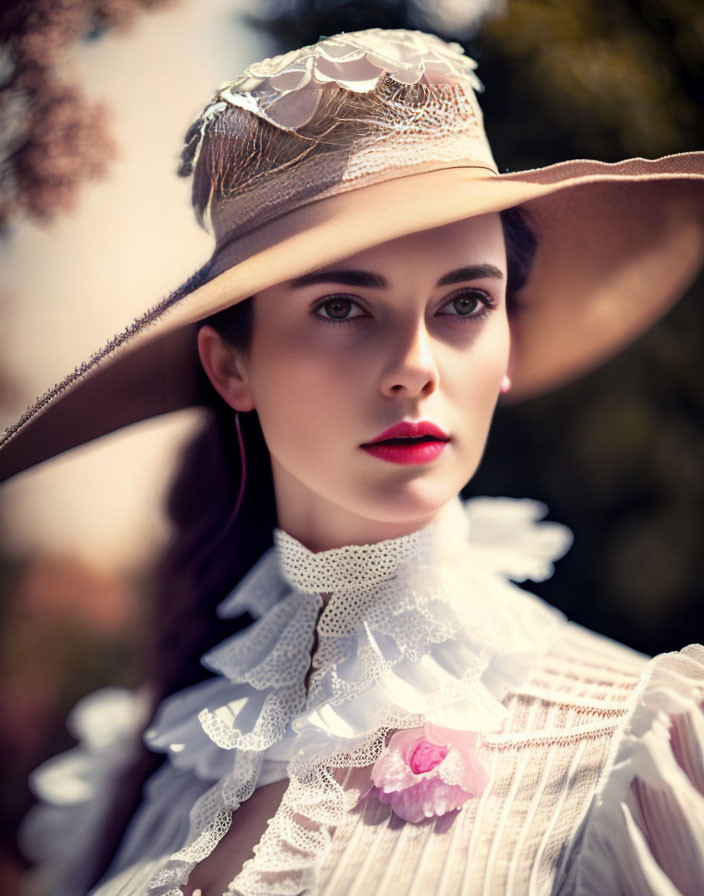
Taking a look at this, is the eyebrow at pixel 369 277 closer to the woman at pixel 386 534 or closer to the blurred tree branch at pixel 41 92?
the woman at pixel 386 534

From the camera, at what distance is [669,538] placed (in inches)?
68.9

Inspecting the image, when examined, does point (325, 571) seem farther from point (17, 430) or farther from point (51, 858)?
point (51, 858)

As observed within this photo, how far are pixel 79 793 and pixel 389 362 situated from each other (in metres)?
0.94

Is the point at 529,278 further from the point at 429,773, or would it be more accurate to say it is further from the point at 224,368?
the point at 429,773

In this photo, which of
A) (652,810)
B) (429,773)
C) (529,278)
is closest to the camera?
(652,810)

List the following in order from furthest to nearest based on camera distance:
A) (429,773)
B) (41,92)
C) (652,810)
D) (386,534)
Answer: (41,92) → (386,534) → (429,773) → (652,810)

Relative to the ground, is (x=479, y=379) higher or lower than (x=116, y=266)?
lower

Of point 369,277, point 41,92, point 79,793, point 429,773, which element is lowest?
point 79,793

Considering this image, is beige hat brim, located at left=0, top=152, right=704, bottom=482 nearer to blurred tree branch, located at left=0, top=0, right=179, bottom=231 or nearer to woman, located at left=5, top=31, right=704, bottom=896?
woman, located at left=5, top=31, right=704, bottom=896

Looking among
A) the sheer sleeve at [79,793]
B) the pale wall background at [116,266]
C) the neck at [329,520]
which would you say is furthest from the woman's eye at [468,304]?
the sheer sleeve at [79,793]

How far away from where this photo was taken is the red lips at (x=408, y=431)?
1.01m

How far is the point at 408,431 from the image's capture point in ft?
3.31

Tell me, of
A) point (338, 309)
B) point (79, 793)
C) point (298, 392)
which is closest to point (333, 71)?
point (338, 309)

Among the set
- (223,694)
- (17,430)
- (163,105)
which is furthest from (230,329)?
(163,105)
